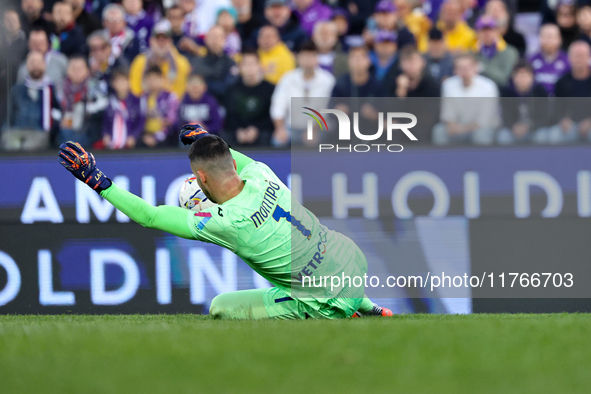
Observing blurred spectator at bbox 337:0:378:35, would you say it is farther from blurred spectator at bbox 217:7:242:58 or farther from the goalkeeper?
the goalkeeper

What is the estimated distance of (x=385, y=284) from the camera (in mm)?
7648

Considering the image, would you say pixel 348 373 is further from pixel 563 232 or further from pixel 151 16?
pixel 151 16

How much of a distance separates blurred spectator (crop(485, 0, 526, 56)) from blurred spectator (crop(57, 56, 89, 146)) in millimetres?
5757

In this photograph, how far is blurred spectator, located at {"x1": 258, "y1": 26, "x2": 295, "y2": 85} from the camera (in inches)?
385

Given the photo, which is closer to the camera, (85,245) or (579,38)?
(85,245)

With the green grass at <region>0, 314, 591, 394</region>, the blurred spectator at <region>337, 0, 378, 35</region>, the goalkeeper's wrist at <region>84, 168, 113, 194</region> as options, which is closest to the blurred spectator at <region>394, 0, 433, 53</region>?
the blurred spectator at <region>337, 0, 378, 35</region>

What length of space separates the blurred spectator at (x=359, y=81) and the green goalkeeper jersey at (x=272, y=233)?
2.75 metres

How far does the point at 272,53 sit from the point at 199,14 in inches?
55.2

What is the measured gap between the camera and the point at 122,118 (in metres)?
8.95

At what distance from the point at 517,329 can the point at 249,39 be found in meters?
6.93

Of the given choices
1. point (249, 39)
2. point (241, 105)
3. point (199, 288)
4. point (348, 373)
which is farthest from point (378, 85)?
point (348, 373)

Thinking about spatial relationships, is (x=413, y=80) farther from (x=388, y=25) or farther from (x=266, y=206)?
(x=266, y=206)

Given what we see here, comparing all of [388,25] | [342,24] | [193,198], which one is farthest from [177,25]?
[193,198]

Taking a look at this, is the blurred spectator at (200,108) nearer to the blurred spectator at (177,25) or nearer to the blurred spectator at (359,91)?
the blurred spectator at (177,25)
